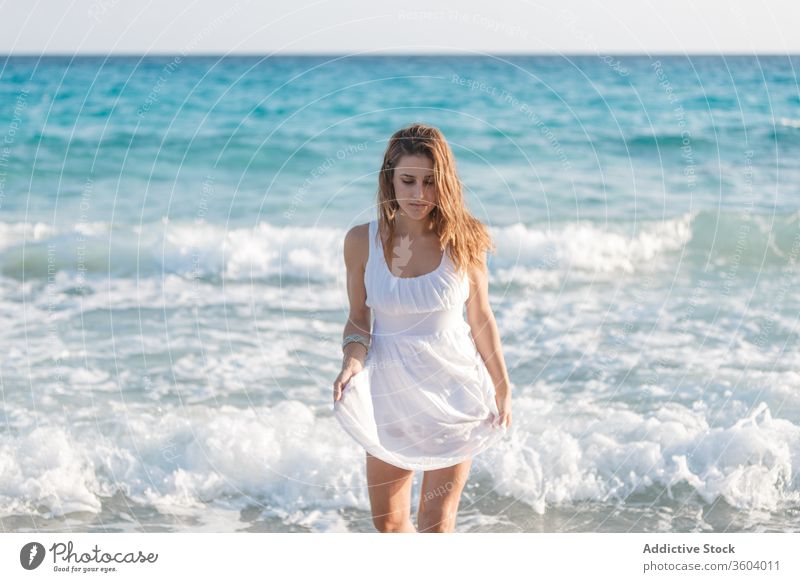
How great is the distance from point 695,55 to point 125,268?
1495 centimetres

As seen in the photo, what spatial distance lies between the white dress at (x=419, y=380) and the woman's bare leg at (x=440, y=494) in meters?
0.04

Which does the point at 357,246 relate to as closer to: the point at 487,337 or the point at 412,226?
the point at 412,226

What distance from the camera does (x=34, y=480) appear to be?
5.91 meters

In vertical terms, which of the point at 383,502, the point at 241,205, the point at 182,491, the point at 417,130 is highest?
the point at 417,130

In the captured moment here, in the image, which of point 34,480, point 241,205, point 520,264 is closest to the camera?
point 34,480

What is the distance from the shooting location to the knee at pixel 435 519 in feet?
13.5

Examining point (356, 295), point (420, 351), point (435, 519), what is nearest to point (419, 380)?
point (420, 351)

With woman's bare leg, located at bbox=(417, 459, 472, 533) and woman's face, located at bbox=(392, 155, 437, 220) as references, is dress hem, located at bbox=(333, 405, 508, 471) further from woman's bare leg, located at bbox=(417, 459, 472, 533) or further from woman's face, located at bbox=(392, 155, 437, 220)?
woman's face, located at bbox=(392, 155, 437, 220)

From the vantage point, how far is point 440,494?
13.4 ft

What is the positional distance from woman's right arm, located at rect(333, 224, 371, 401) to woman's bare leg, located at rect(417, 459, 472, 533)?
55cm

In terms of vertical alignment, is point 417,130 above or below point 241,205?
A: above

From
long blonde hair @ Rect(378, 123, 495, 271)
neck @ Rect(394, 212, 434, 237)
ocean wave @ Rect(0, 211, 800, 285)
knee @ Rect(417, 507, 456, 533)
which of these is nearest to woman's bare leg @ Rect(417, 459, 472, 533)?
knee @ Rect(417, 507, 456, 533)
